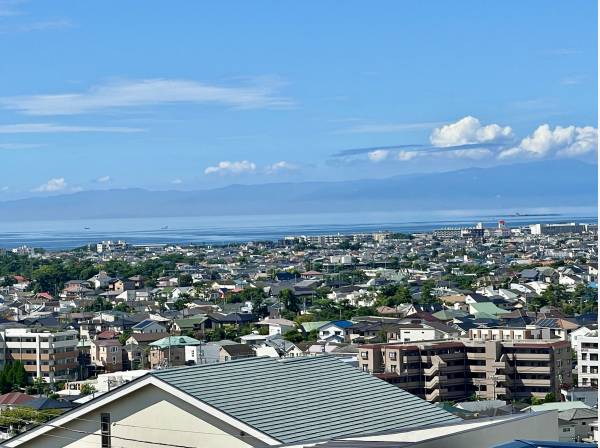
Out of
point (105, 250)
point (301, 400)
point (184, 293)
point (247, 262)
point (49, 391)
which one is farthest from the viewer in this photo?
point (105, 250)

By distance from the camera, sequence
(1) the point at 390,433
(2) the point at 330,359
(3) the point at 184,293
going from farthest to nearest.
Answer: (3) the point at 184,293
(2) the point at 330,359
(1) the point at 390,433

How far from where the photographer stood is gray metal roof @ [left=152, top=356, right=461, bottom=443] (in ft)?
23.3

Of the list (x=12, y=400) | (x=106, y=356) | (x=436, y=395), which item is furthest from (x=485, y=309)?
(x=12, y=400)

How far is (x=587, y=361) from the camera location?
37.2m

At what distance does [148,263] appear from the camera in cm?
10669

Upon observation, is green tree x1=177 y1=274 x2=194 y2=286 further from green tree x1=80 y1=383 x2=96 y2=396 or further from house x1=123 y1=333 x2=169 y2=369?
green tree x1=80 y1=383 x2=96 y2=396

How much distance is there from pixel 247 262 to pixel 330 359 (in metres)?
109

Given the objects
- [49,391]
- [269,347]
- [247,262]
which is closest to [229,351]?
[269,347]

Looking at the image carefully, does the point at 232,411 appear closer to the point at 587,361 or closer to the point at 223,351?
the point at 587,361

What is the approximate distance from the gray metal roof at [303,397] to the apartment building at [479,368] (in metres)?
27.9

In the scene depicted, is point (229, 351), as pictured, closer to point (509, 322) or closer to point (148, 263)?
point (509, 322)

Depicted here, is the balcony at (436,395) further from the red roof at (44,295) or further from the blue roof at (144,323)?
the red roof at (44,295)

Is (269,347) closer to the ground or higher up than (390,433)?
closer to the ground

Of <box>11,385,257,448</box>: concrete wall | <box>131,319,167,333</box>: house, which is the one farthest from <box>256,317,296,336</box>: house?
<box>11,385,257,448</box>: concrete wall
